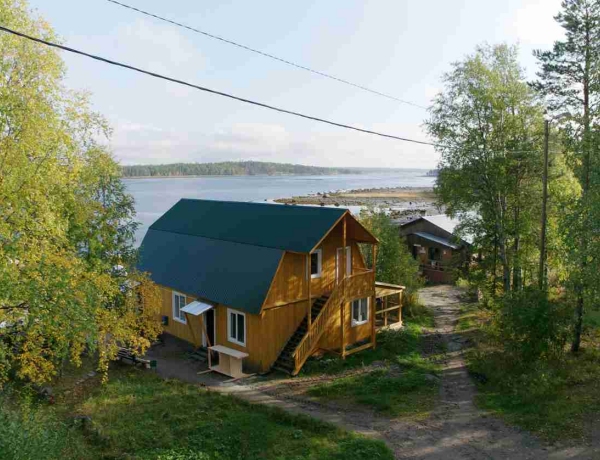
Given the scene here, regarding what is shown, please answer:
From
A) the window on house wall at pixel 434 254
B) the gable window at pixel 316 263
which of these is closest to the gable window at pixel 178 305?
the gable window at pixel 316 263

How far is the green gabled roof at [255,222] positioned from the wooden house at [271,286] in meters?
0.06

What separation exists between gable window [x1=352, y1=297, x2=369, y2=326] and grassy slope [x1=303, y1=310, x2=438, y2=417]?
125 centimetres

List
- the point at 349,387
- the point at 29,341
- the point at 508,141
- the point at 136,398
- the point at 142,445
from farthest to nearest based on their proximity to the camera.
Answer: the point at 508,141 < the point at 349,387 < the point at 136,398 < the point at 142,445 < the point at 29,341

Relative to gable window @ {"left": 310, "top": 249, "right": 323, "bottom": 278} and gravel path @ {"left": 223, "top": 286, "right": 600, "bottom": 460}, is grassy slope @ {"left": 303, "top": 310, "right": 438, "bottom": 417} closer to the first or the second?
gravel path @ {"left": 223, "top": 286, "right": 600, "bottom": 460}

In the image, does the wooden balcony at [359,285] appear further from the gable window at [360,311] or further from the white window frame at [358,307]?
the gable window at [360,311]

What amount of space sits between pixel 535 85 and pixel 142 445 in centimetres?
2153

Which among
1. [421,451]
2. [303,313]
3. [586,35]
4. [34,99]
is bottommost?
[421,451]

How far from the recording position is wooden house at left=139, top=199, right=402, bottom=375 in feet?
62.4

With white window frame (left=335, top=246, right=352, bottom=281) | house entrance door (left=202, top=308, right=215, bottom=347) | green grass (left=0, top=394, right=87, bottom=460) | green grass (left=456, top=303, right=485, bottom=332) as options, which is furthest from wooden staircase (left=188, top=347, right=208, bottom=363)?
green grass (left=456, top=303, right=485, bottom=332)

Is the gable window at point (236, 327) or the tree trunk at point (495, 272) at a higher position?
the tree trunk at point (495, 272)

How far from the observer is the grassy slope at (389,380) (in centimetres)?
1577

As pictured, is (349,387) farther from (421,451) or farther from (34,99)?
(34,99)

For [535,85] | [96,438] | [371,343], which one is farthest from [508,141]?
[96,438]

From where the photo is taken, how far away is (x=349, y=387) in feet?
56.3
